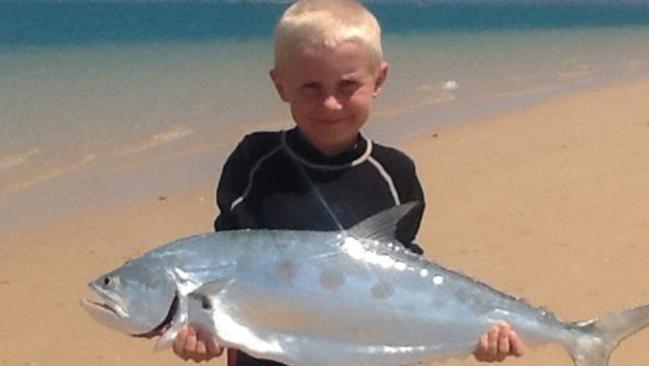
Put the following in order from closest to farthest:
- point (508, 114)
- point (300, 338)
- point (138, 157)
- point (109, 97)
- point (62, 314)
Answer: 1. point (300, 338)
2. point (62, 314)
3. point (138, 157)
4. point (508, 114)
5. point (109, 97)

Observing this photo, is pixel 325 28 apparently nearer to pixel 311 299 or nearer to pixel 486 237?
pixel 311 299

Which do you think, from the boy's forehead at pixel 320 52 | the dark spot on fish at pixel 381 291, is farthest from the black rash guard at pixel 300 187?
the dark spot on fish at pixel 381 291

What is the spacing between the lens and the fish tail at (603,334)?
3.41 metres

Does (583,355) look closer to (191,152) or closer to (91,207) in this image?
(91,207)

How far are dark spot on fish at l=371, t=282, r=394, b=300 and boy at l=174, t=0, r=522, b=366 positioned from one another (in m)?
0.36

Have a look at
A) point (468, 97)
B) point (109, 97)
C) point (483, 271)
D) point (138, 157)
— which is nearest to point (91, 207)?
point (138, 157)

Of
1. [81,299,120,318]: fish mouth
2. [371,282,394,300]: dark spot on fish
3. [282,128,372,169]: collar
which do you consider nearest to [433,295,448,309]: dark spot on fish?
[371,282,394,300]: dark spot on fish

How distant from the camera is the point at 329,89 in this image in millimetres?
3545

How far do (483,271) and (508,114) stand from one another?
8.42 m

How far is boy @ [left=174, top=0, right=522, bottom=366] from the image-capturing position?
11.6 feet

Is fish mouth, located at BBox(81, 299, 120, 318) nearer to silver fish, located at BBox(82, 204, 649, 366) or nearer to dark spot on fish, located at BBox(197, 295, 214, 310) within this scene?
silver fish, located at BBox(82, 204, 649, 366)

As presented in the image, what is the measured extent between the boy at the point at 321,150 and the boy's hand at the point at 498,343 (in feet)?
1.32

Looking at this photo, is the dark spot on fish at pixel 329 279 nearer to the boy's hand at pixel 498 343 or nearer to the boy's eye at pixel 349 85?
the boy's hand at pixel 498 343

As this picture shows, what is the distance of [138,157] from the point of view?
43.1 ft
